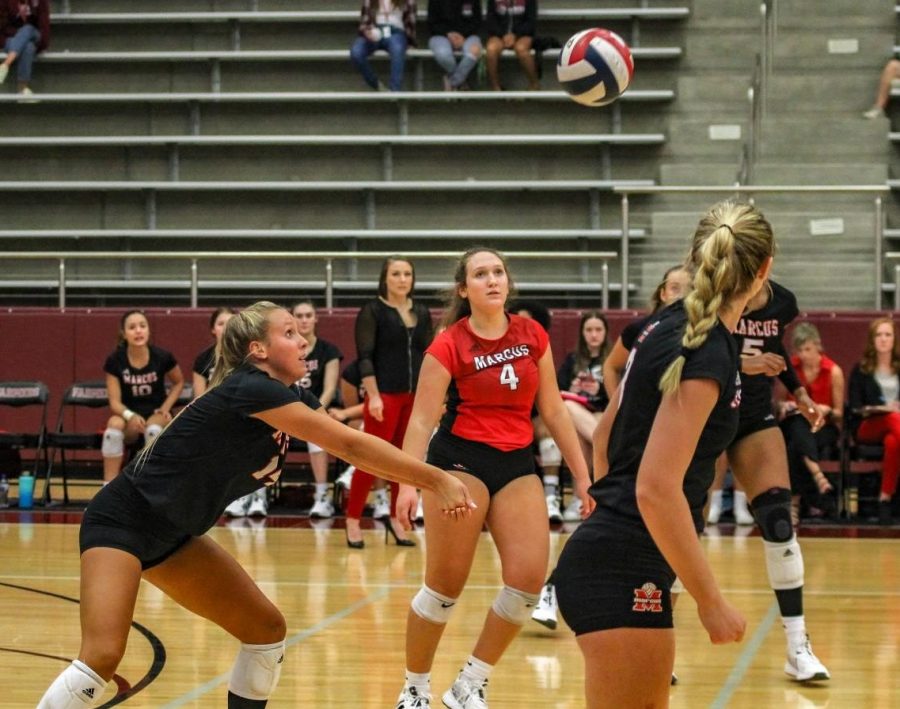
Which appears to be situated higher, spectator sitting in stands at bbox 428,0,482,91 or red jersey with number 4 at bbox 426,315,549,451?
spectator sitting in stands at bbox 428,0,482,91

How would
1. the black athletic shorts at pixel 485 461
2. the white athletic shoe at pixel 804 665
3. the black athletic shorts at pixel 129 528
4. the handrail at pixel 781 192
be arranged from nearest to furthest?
the black athletic shorts at pixel 129 528 → the black athletic shorts at pixel 485 461 → the white athletic shoe at pixel 804 665 → the handrail at pixel 781 192

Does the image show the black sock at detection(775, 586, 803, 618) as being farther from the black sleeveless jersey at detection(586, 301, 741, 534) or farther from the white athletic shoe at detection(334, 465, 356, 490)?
the white athletic shoe at detection(334, 465, 356, 490)

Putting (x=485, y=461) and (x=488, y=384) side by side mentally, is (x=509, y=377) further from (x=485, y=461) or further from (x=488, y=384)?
(x=485, y=461)

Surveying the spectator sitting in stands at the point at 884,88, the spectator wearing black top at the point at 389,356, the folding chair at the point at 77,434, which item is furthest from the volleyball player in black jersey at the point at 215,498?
the spectator sitting in stands at the point at 884,88

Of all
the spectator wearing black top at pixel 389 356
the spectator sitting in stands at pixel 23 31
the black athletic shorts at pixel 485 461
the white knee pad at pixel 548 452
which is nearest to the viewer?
the black athletic shorts at pixel 485 461

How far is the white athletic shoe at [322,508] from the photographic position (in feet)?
34.3

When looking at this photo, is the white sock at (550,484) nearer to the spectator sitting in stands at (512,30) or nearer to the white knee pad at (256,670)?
the spectator sitting in stands at (512,30)

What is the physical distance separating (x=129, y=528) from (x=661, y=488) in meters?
1.75

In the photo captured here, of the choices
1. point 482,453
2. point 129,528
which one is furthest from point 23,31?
point 129,528

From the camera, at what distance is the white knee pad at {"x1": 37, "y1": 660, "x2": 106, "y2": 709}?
370cm

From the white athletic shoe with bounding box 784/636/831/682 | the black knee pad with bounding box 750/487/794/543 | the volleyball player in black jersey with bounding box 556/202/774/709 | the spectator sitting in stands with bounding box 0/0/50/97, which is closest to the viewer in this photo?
the volleyball player in black jersey with bounding box 556/202/774/709

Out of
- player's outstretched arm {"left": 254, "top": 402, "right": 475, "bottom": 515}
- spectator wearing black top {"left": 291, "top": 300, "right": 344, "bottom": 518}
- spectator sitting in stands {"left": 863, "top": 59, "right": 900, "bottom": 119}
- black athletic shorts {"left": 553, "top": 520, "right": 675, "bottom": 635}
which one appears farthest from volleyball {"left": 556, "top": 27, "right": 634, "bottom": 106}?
spectator sitting in stands {"left": 863, "top": 59, "right": 900, "bottom": 119}

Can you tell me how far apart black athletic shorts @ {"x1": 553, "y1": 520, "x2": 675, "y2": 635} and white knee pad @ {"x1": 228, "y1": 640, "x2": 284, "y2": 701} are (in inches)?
51.4

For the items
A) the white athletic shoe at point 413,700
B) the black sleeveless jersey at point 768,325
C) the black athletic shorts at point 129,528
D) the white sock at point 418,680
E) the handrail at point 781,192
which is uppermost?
the handrail at point 781,192
